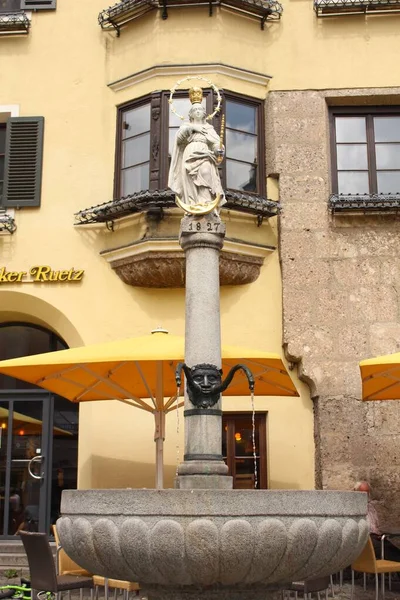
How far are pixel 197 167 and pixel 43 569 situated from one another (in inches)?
150

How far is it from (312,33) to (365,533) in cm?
903

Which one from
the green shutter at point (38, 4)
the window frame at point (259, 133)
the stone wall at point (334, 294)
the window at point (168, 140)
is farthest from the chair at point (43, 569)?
the green shutter at point (38, 4)

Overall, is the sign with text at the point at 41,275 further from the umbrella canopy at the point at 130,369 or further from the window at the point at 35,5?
the window at the point at 35,5

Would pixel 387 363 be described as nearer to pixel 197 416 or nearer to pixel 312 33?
pixel 197 416

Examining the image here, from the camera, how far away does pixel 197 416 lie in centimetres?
709

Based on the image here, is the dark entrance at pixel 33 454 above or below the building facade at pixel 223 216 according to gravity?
below

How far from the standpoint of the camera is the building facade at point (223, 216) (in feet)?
38.7

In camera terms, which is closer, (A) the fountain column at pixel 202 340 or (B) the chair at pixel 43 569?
(A) the fountain column at pixel 202 340

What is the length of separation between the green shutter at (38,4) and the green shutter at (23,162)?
1866mm

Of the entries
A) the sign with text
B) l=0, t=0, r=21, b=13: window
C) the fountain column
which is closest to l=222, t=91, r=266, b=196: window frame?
the sign with text

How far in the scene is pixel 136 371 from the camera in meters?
10.4

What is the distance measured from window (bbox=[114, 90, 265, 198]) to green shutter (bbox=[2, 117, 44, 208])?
1.24 meters

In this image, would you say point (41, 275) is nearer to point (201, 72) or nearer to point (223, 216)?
point (223, 216)

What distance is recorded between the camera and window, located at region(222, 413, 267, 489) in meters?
11.9
